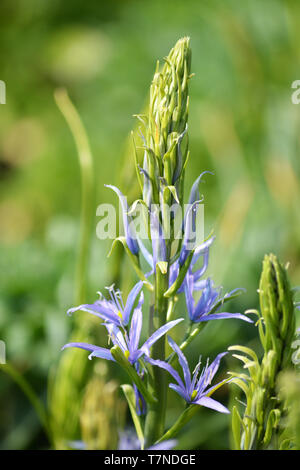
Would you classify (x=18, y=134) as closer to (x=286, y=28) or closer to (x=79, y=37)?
(x=79, y=37)

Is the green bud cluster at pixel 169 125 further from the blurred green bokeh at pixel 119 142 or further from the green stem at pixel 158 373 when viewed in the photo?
the blurred green bokeh at pixel 119 142

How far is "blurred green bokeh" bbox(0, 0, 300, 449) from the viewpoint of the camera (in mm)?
861

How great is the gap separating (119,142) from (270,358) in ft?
3.66

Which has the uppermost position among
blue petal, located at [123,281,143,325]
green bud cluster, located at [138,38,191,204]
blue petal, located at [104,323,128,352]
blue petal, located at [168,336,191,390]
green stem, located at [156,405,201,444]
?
green bud cluster, located at [138,38,191,204]

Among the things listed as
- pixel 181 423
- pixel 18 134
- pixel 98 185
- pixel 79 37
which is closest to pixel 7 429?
pixel 181 423

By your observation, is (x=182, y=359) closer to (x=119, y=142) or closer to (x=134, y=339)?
(x=134, y=339)

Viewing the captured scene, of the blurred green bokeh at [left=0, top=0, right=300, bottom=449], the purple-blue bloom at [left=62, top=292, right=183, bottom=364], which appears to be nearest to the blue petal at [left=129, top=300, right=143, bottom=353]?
the purple-blue bloom at [left=62, top=292, right=183, bottom=364]

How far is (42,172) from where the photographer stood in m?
1.40

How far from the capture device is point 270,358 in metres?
0.39

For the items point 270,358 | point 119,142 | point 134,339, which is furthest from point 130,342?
point 119,142

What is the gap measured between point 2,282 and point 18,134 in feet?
2.68

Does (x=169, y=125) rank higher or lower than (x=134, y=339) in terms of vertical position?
higher

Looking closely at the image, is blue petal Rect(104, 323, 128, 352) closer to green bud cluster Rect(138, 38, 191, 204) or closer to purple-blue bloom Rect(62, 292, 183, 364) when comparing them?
purple-blue bloom Rect(62, 292, 183, 364)

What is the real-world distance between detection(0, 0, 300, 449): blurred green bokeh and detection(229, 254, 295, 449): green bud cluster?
0.26 metres
